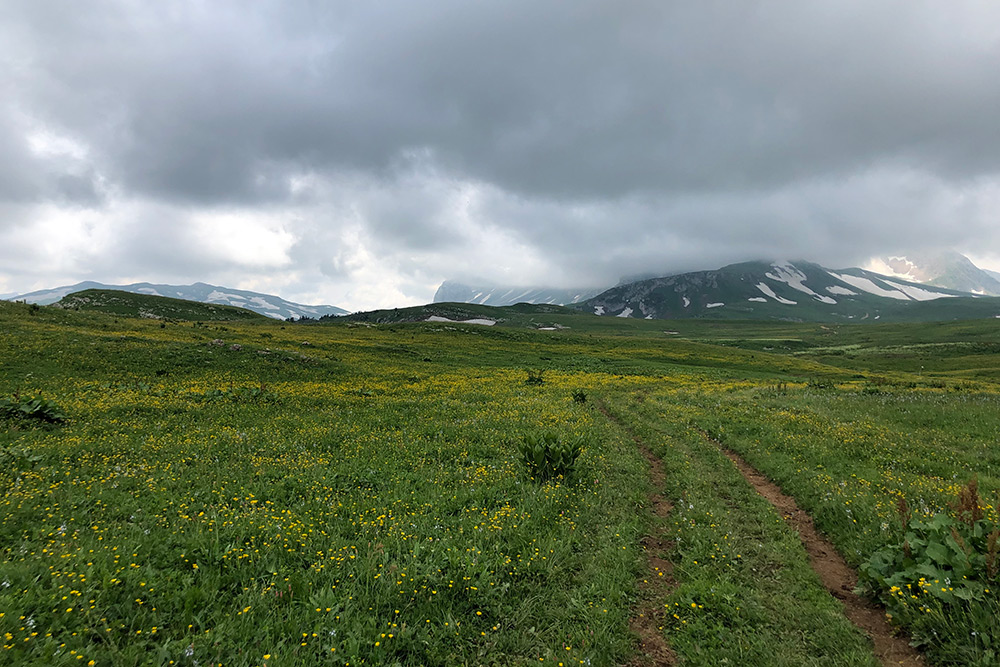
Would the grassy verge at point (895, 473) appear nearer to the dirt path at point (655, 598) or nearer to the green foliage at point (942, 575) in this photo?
the green foliage at point (942, 575)

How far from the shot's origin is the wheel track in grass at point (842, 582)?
6009mm

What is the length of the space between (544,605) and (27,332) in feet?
140

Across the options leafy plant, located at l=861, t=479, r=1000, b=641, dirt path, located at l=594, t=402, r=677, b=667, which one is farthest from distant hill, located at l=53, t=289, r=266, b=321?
leafy plant, located at l=861, t=479, r=1000, b=641

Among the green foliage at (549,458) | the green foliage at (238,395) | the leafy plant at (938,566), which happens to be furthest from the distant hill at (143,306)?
the leafy plant at (938,566)

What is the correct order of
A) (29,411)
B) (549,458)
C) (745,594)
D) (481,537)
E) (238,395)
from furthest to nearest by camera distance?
(238,395) → (29,411) → (549,458) → (481,537) → (745,594)

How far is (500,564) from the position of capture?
7.54 m

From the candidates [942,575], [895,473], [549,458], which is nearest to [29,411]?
[549,458]

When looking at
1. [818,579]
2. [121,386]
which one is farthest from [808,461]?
[121,386]

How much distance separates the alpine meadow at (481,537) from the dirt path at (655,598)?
0.14 feet

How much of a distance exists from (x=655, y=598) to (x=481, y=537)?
11.1 feet

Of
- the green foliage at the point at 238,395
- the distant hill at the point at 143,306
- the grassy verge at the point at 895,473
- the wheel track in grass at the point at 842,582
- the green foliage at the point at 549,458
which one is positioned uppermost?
the distant hill at the point at 143,306

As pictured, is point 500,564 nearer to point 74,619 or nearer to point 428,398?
point 74,619

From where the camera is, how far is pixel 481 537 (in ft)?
27.5

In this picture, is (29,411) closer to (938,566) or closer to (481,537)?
(481,537)
